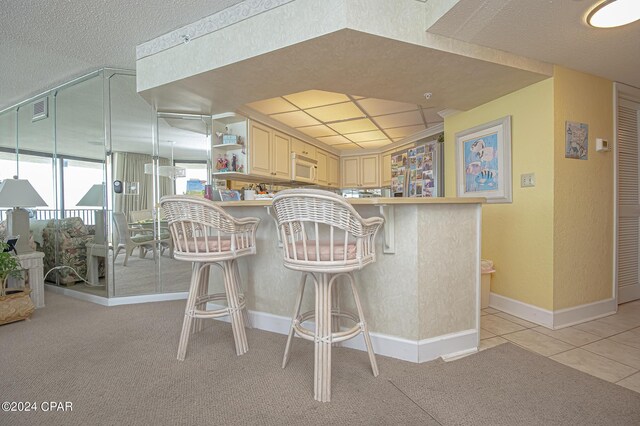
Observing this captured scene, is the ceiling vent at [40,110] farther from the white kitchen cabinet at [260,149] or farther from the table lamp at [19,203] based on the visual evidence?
the white kitchen cabinet at [260,149]

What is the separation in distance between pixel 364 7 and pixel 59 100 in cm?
365

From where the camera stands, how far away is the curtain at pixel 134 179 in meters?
3.02

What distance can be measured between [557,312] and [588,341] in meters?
0.28

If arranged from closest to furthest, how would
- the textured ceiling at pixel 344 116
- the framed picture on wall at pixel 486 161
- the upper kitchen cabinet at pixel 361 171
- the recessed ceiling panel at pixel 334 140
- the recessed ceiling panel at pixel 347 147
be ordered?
the framed picture on wall at pixel 486 161 → the textured ceiling at pixel 344 116 → the recessed ceiling panel at pixel 334 140 → the recessed ceiling panel at pixel 347 147 → the upper kitchen cabinet at pixel 361 171

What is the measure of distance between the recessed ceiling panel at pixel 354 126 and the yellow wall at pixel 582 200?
2.12 m

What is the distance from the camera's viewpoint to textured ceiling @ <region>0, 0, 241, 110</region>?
2.08m

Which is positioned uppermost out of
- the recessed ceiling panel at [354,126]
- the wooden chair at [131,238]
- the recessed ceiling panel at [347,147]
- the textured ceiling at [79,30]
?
the textured ceiling at [79,30]

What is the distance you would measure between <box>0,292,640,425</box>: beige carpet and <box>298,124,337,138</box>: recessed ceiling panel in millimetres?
3119

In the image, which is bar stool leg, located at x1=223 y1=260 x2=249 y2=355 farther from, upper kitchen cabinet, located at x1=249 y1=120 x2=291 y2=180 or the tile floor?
upper kitchen cabinet, located at x1=249 y1=120 x2=291 y2=180

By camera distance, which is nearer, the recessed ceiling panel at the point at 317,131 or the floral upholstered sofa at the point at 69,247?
the floral upholstered sofa at the point at 69,247

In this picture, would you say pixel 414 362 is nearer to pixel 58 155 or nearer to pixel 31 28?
pixel 31 28

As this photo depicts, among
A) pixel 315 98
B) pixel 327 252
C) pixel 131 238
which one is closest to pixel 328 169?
pixel 315 98

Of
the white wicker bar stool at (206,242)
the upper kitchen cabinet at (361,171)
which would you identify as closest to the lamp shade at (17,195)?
the white wicker bar stool at (206,242)

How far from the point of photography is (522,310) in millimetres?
2537
